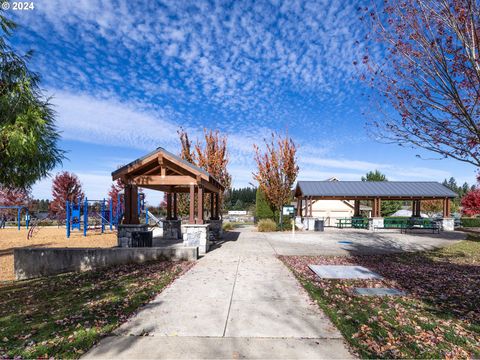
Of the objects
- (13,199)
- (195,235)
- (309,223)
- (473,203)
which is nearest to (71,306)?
(195,235)

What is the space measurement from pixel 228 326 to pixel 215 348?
0.75m

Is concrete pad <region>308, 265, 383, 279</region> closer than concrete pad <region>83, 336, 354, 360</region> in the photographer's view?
No

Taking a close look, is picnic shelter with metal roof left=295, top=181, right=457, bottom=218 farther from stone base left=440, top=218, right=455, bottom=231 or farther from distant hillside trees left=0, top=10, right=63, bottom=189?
distant hillside trees left=0, top=10, right=63, bottom=189

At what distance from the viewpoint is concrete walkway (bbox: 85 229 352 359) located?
12.2 ft

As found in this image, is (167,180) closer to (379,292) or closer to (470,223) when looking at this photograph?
(379,292)

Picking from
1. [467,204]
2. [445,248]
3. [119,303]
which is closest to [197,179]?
[119,303]

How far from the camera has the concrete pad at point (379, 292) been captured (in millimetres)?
6316

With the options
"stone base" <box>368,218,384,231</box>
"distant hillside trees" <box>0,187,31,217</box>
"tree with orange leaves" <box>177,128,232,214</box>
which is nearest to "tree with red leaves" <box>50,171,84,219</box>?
"distant hillside trees" <box>0,187,31,217</box>

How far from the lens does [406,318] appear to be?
4.91 m

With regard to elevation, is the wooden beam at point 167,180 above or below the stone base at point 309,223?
above

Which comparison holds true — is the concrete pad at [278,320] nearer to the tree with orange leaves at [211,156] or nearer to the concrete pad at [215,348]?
the concrete pad at [215,348]

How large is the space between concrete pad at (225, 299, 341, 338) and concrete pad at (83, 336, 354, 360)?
197 mm

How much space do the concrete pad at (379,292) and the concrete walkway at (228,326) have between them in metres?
1.45

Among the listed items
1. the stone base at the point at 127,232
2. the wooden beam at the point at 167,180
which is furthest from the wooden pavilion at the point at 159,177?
the stone base at the point at 127,232
